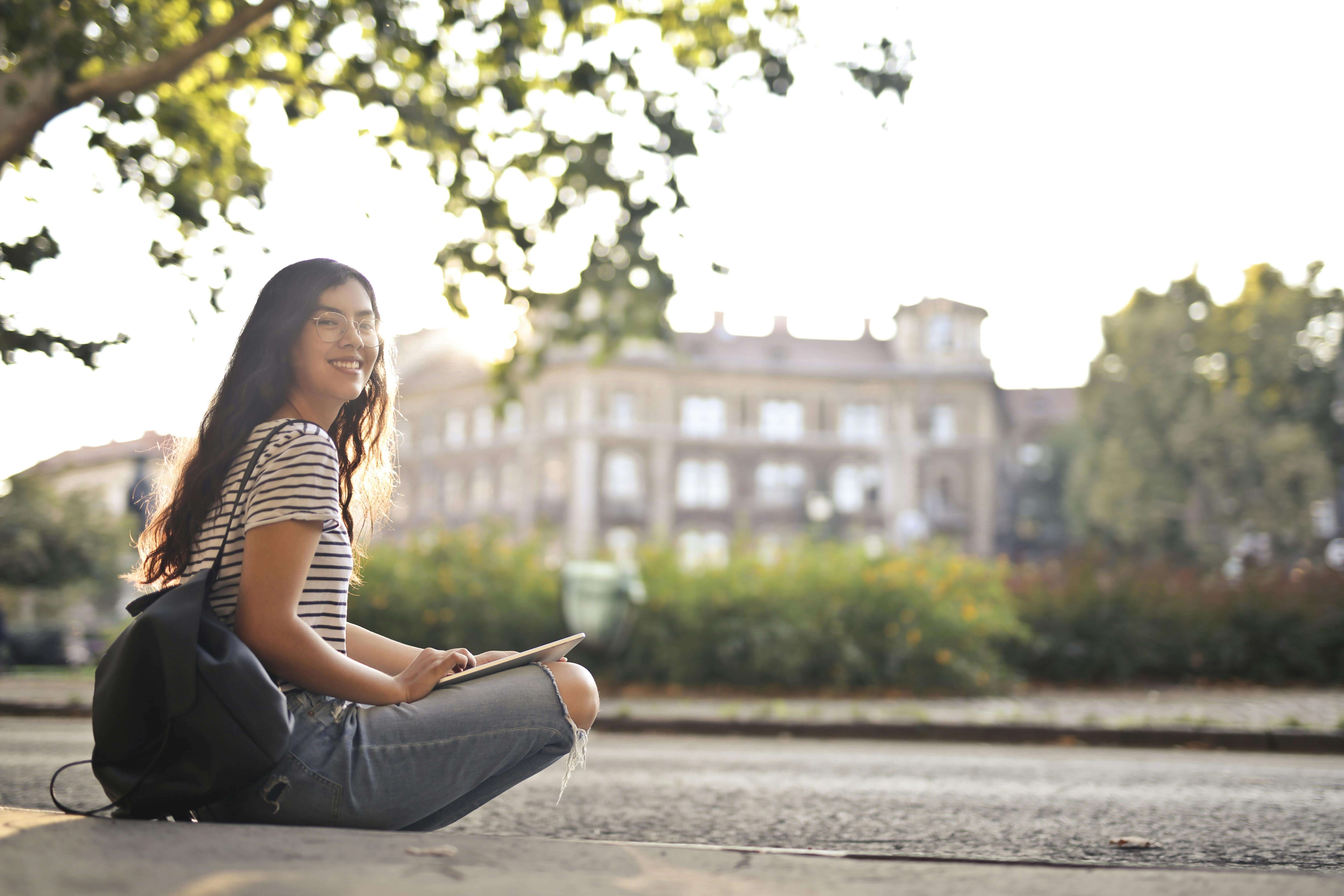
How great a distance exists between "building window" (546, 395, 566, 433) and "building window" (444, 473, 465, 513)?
25.1ft

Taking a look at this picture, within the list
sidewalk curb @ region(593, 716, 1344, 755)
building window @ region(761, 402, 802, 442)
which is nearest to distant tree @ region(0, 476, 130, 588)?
sidewalk curb @ region(593, 716, 1344, 755)

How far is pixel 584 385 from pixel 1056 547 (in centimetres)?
3031

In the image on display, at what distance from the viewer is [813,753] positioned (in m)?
7.12

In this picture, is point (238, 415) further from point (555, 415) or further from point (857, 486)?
point (857, 486)

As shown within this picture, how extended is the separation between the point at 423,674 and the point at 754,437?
6192 cm

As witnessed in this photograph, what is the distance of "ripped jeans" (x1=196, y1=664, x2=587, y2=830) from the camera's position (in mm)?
2270

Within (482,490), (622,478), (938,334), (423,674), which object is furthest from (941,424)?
(423,674)

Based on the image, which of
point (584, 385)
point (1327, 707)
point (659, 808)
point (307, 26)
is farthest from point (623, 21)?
point (584, 385)

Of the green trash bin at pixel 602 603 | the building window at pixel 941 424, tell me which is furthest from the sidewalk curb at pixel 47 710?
the building window at pixel 941 424

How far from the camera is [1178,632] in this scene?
494 inches

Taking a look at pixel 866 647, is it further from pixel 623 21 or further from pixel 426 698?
pixel 426 698

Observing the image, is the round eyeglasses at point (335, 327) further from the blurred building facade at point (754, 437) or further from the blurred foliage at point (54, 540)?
the blurred building facade at point (754, 437)

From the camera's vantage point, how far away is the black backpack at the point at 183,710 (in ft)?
6.89

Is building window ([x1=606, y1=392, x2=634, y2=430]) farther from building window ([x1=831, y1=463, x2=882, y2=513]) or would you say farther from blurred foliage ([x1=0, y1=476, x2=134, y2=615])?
blurred foliage ([x1=0, y1=476, x2=134, y2=615])
